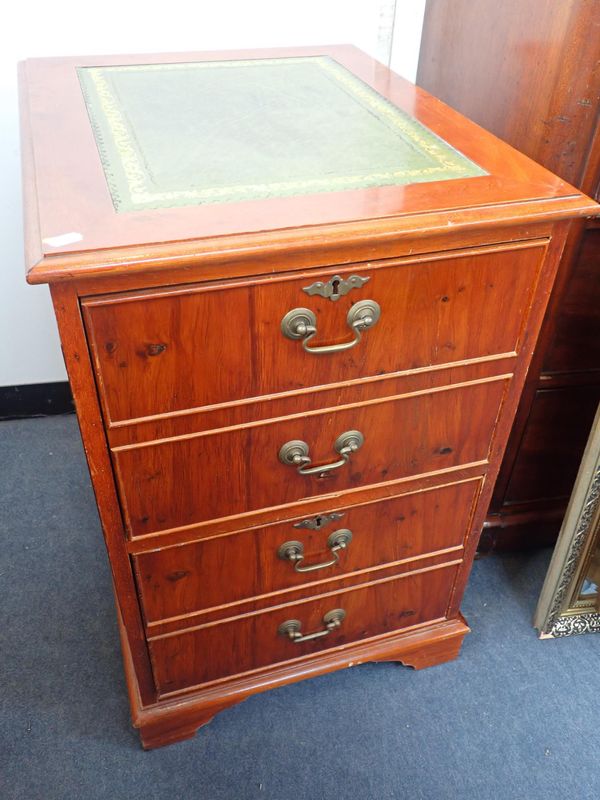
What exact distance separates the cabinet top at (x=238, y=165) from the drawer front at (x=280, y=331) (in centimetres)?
6

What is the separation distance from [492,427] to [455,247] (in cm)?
33

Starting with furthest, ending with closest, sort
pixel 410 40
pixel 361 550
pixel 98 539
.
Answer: pixel 98 539
pixel 410 40
pixel 361 550

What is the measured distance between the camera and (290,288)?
0.78 meters

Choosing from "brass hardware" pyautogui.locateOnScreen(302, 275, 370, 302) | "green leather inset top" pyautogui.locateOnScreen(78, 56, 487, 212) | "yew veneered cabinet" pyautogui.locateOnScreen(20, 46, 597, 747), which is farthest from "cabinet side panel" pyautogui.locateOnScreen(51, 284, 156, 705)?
"brass hardware" pyautogui.locateOnScreen(302, 275, 370, 302)

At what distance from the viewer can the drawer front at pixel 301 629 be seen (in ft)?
3.71

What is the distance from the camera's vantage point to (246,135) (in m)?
0.98

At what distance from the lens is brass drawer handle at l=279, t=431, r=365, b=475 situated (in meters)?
0.94

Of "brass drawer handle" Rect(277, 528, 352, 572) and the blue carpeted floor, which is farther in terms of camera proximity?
the blue carpeted floor

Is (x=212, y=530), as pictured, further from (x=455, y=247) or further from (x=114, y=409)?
(x=455, y=247)

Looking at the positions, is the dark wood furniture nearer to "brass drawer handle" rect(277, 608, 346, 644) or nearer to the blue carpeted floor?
the blue carpeted floor

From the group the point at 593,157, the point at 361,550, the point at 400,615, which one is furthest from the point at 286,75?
the point at 400,615

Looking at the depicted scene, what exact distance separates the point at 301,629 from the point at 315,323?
622 millimetres

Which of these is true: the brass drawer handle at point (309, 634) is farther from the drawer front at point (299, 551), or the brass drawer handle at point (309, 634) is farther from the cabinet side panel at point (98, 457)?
the cabinet side panel at point (98, 457)

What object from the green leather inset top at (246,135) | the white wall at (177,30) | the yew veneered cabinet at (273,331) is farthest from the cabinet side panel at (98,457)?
the white wall at (177,30)
